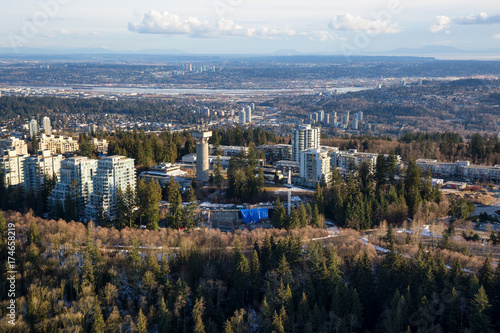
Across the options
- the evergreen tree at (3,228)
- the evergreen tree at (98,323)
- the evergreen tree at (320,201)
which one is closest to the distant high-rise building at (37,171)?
the evergreen tree at (3,228)

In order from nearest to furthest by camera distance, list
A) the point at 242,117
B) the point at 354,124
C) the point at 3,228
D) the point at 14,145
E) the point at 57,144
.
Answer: the point at 3,228 → the point at 14,145 → the point at 57,144 → the point at 354,124 → the point at 242,117

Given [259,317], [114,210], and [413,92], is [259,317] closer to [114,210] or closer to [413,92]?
[114,210]

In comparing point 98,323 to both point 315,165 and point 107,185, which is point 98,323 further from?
point 315,165

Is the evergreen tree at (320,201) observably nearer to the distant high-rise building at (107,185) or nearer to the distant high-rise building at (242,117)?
the distant high-rise building at (107,185)

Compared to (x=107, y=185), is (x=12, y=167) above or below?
above

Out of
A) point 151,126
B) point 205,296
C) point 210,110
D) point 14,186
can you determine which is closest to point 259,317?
point 205,296

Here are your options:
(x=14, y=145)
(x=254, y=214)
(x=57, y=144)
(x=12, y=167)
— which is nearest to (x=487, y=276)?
(x=254, y=214)
